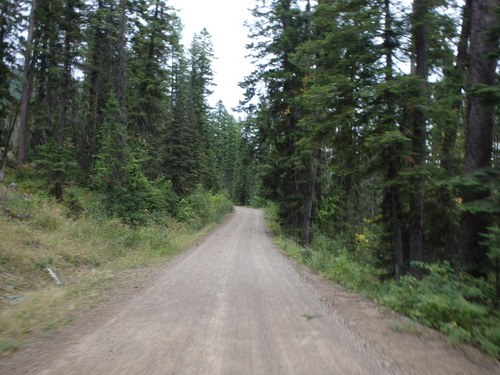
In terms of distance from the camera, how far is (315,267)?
35.4ft

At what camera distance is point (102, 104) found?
2630 cm

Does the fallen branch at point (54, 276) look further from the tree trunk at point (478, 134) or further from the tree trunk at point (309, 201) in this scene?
the tree trunk at point (309, 201)

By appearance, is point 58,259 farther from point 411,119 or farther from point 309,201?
point 309,201

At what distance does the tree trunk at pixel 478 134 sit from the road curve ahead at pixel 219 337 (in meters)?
3.15

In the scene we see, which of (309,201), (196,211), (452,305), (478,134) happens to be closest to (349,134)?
(478,134)

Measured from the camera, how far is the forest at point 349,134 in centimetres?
588

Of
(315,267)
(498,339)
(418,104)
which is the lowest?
(315,267)

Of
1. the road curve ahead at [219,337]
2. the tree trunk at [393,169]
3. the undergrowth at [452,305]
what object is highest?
the tree trunk at [393,169]

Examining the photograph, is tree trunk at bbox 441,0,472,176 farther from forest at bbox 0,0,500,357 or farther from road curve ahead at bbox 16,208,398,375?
road curve ahead at bbox 16,208,398,375

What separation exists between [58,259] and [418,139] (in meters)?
10.2

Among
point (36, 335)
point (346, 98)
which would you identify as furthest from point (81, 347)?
point (346, 98)

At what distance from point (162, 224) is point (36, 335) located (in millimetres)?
13735

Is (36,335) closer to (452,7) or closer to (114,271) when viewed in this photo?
(114,271)

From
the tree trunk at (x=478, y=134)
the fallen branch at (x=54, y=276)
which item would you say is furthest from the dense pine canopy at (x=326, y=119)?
the fallen branch at (x=54, y=276)
